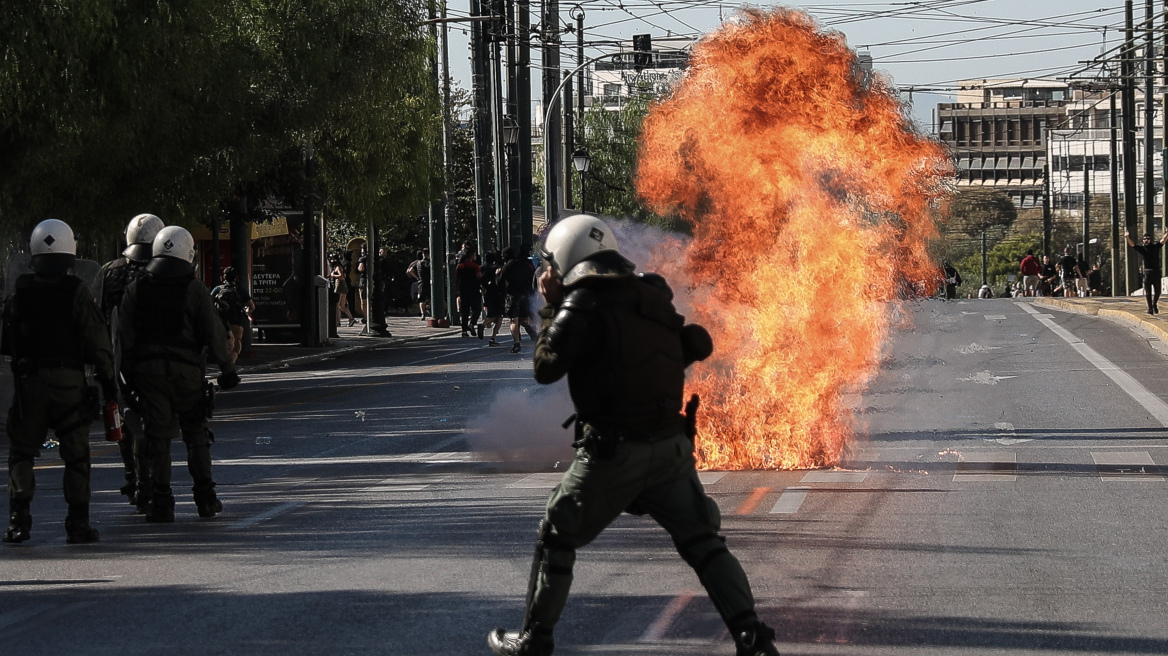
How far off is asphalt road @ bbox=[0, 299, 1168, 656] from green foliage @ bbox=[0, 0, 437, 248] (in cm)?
485

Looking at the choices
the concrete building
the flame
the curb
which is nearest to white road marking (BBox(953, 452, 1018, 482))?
the flame

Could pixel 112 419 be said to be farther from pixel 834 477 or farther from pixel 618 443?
pixel 618 443

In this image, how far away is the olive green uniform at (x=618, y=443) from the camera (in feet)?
16.8

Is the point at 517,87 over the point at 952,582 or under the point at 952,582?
over

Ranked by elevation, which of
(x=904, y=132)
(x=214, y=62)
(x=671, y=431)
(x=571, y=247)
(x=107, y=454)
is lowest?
(x=107, y=454)

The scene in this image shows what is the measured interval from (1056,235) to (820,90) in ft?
362

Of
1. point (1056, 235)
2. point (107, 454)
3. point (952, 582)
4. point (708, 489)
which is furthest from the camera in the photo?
point (1056, 235)

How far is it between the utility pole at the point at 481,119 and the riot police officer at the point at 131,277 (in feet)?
81.9

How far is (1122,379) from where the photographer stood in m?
18.5

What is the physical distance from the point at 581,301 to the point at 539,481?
5908mm

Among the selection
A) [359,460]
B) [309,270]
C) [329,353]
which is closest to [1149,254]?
[329,353]

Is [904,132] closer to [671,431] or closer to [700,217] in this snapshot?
[700,217]

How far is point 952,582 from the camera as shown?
6.97 m

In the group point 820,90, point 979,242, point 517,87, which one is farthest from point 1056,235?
point 820,90
